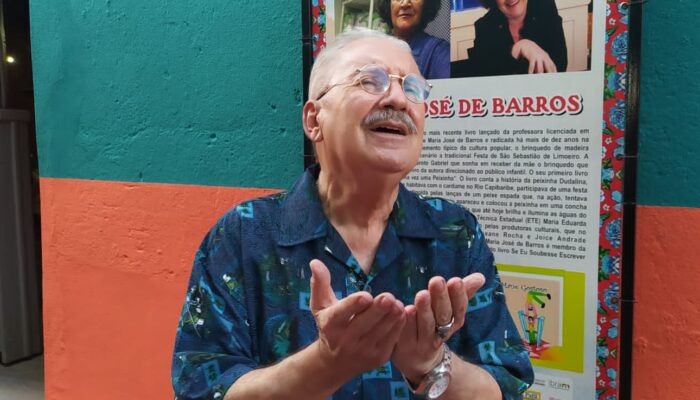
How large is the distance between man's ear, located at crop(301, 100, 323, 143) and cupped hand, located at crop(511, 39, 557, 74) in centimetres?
74

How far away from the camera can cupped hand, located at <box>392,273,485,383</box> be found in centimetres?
83

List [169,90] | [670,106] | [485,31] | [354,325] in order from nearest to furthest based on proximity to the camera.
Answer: [354,325] < [670,106] < [485,31] < [169,90]

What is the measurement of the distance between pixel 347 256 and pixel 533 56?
0.88m

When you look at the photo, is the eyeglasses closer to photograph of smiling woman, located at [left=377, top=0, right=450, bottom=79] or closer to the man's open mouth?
the man's open mouth

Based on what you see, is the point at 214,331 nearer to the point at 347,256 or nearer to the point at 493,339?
the point at 347,256

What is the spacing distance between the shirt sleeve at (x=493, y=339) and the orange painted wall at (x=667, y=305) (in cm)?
67

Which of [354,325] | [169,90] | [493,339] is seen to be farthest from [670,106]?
[169,90]

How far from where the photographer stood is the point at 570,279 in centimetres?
161

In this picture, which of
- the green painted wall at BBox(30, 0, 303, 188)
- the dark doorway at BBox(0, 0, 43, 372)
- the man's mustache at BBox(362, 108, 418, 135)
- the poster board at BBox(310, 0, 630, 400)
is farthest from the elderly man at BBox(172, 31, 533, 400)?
the dark doorway at BBox(0, 0, 43, 372)

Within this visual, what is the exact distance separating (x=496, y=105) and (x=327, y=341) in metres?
1.07

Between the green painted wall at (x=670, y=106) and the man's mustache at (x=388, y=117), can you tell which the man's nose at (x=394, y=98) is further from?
the green painted wall at (x=670, y=106)

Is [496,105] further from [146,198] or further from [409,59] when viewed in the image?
[146,198]

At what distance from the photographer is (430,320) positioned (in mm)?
849

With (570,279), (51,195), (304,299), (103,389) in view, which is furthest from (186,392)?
(51,195)
